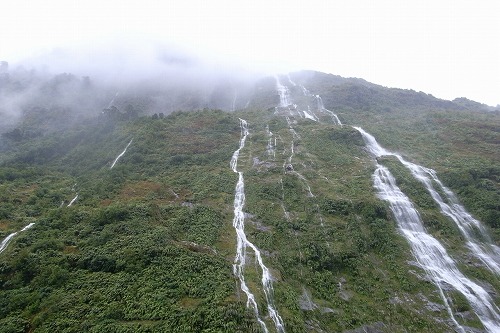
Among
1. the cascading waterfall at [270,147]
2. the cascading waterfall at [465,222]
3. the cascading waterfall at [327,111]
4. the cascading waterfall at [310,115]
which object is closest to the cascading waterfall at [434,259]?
the cascading waterfall at [465,222]

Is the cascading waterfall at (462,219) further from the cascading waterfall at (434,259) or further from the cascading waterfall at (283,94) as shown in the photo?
the cascading waterfall at (283,94)

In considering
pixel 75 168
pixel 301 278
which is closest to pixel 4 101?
pixel 75 168

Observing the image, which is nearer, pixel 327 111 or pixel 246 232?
pixel 246 232

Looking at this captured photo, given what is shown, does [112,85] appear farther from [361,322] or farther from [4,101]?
[361,322]

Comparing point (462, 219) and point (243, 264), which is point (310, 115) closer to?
point (462, 219)

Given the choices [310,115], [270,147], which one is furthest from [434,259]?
[310,115]

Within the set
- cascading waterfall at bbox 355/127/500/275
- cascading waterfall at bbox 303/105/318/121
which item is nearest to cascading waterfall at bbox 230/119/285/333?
cascading waterfall at bbox 355/127/500/275

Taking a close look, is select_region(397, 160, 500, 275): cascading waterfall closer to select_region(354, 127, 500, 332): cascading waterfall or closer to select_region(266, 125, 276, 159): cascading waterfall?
select_region(354, 127, 500, 332): cascading waterfall

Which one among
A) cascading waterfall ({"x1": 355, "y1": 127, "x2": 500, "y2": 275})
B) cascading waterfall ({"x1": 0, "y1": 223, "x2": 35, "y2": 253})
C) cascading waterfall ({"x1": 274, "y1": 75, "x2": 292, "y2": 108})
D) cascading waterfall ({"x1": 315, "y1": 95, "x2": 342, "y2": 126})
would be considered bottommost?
cascading waterfall ({"x1": 274, "y1": 75, "x2": 292, "y2": 108})

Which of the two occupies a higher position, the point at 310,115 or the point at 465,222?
the point at 465,222
